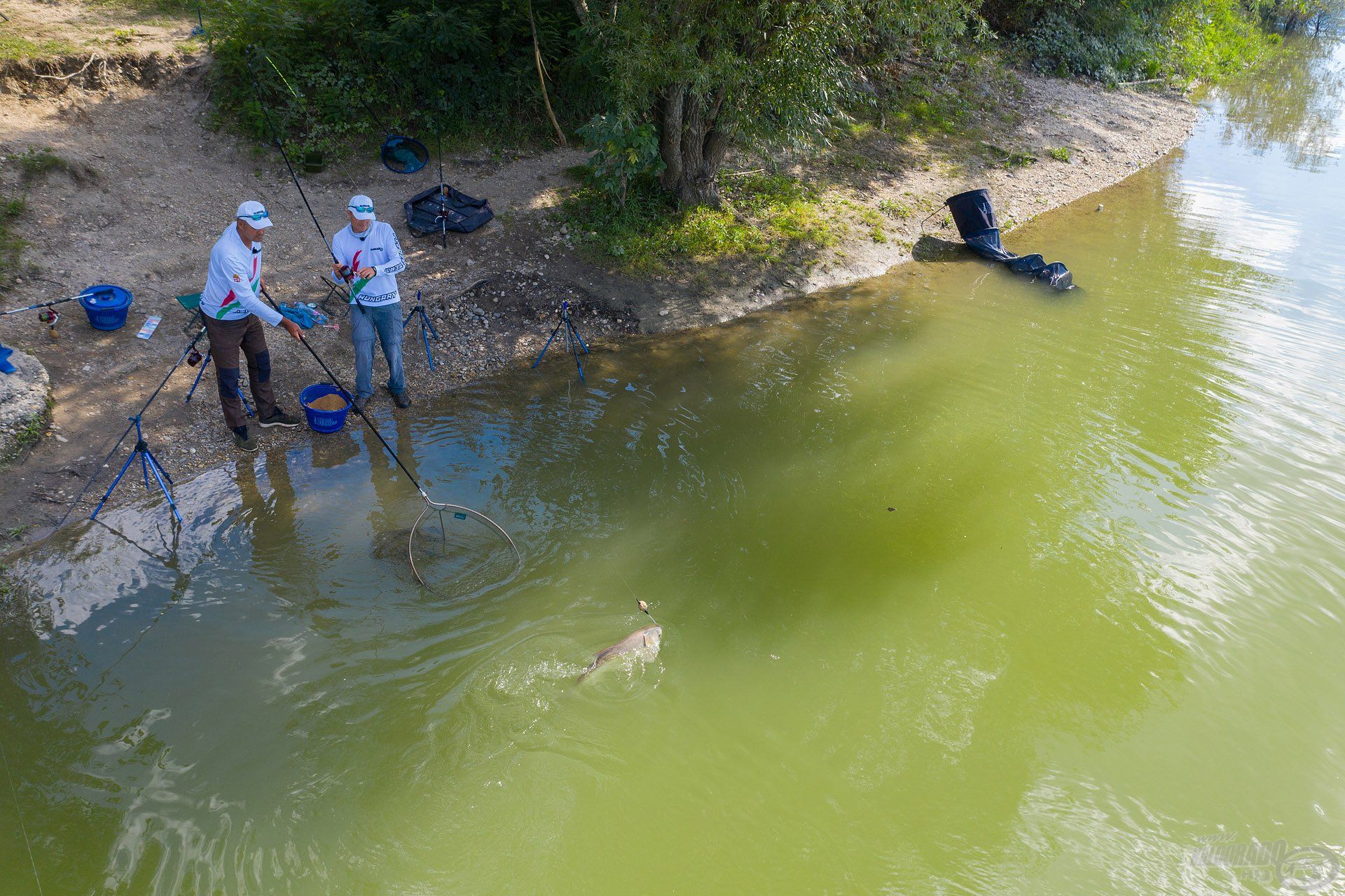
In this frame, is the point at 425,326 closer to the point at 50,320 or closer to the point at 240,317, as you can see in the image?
the point at 240,317

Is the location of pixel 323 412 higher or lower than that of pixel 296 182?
lower

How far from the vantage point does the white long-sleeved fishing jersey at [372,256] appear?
6867 mm

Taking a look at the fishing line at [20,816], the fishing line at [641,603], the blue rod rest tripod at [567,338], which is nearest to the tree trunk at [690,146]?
the blue rod rest tripod at [567,338]

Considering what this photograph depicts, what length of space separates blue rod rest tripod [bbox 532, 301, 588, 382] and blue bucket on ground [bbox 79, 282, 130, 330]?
3.97m

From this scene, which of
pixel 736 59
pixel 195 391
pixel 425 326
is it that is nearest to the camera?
pixel 195 391

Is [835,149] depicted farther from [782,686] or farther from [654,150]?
[782,686]

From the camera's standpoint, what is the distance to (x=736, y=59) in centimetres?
893

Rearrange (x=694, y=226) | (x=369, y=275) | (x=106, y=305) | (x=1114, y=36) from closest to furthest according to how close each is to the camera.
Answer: (x=369, y=275) → (x=106, y=305) → (x=694, y=226) → (x=1114, y=36)

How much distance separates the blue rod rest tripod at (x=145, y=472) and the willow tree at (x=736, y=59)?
629 centimetres

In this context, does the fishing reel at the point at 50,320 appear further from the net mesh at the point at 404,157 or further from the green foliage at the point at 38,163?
the net mesh at the point at 404,157

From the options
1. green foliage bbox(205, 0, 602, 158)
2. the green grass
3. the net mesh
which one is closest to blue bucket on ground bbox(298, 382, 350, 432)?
the net mesh

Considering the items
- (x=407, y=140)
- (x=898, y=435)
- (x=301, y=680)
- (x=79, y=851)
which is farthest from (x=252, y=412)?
(x=898, y=435)

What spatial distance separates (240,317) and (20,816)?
146 inches

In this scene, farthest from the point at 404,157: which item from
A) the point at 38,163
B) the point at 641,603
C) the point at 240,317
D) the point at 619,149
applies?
the point at 641,603
